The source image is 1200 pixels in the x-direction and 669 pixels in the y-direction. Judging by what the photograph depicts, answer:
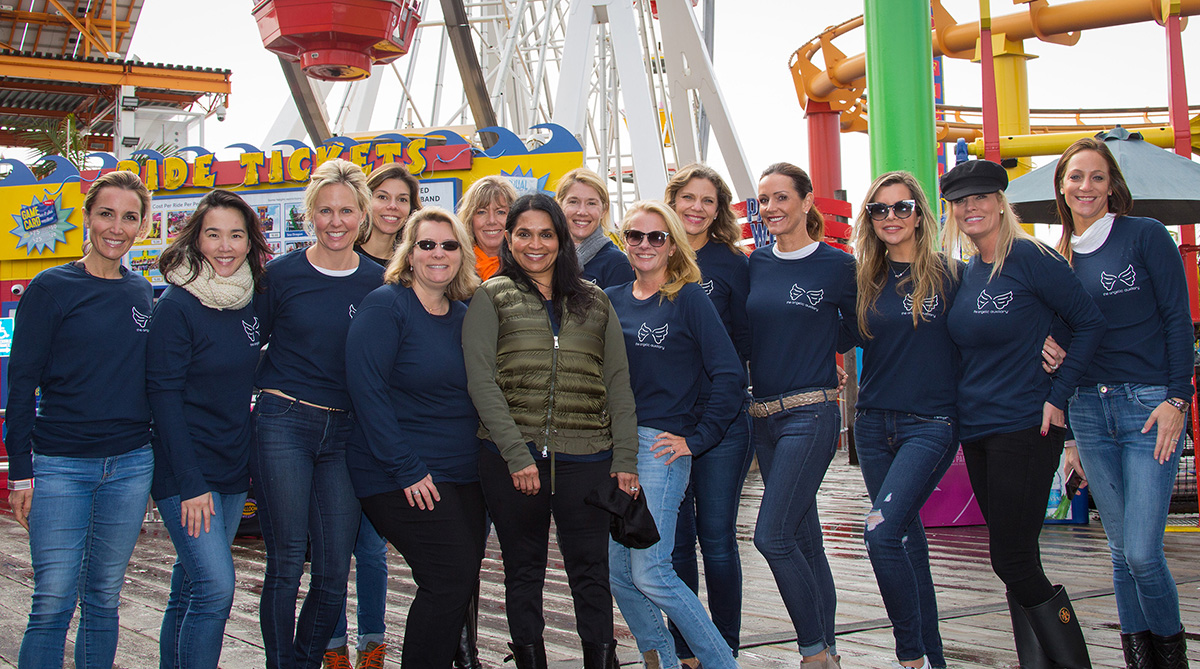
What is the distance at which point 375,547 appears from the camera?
3.62m

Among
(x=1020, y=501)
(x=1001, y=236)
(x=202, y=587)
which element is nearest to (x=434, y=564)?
(x=202, y=587)

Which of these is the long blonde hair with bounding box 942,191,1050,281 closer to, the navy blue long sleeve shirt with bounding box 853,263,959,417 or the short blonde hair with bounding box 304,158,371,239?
the navy blue long sleeve shirt with bounding box 853,263,959,417

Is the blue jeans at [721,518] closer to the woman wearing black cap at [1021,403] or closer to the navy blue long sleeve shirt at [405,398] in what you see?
the woman wearing black cap at [1021,403]

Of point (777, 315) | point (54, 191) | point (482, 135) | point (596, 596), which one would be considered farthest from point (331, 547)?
point (54, 191)

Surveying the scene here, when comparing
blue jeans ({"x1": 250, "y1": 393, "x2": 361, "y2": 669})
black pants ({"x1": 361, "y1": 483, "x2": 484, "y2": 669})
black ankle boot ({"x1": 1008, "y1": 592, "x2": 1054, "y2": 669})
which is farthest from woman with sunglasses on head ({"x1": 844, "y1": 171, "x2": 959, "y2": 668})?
blue jeans ({"x1": 250, "y1": 393, "x2": 361, "y2": 669})

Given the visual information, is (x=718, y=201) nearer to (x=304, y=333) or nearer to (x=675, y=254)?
(x=675, y=254)

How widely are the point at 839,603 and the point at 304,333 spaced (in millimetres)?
2797

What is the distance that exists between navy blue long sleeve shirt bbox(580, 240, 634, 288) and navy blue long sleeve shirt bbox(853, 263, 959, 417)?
93 centimetres

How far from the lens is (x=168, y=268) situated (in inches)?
117

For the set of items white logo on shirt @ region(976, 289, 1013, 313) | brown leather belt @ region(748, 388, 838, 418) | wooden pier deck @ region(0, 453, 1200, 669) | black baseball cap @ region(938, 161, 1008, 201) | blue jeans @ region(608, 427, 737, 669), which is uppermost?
black baseball cap @ region(938, 161, 1008, 201)

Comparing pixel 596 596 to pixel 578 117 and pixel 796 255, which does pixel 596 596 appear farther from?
pixel 578 117

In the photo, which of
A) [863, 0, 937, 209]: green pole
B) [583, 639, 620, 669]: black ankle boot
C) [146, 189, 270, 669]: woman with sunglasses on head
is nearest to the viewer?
[146, 189, 270, 669]: woman with sunglasses on head

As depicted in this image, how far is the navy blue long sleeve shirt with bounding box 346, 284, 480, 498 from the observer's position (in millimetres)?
2848

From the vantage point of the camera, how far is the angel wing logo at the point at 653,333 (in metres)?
3.21
